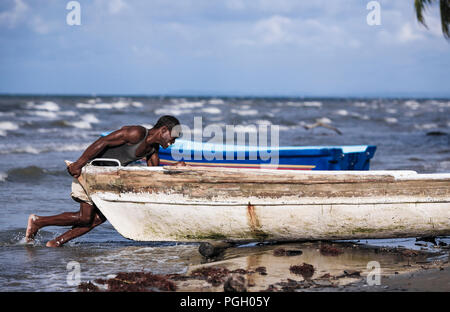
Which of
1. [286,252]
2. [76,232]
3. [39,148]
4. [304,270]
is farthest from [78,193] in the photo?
[39,148]

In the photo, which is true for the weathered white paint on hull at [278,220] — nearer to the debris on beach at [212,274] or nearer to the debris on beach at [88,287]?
the debris on beach at [212,274]

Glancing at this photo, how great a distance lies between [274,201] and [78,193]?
6.99 feet

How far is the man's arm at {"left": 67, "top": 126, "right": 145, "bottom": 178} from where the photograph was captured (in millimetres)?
5496

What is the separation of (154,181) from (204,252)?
878 millimetres

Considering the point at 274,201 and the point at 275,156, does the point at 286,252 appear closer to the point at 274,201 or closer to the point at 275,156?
the point at 274,201

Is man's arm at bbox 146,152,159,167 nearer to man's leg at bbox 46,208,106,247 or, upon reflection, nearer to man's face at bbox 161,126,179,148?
man's face at bbox 161,126,179,148

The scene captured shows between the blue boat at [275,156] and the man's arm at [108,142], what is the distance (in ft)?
10.5

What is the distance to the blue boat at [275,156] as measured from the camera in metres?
8.95

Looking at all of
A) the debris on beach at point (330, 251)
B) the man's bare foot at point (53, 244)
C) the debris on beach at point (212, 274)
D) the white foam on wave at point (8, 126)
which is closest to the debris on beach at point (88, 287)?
the debris on beach at point (212, 274)

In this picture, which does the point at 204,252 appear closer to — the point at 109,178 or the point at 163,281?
the point at 163,281

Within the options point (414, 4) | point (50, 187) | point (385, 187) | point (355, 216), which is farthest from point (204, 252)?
point (414, 4)

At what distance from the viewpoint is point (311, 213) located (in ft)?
17.0

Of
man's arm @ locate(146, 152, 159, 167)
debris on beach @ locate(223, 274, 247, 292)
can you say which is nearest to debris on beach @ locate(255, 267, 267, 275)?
debris on beach @ locate(223, 274, 247, 292)
